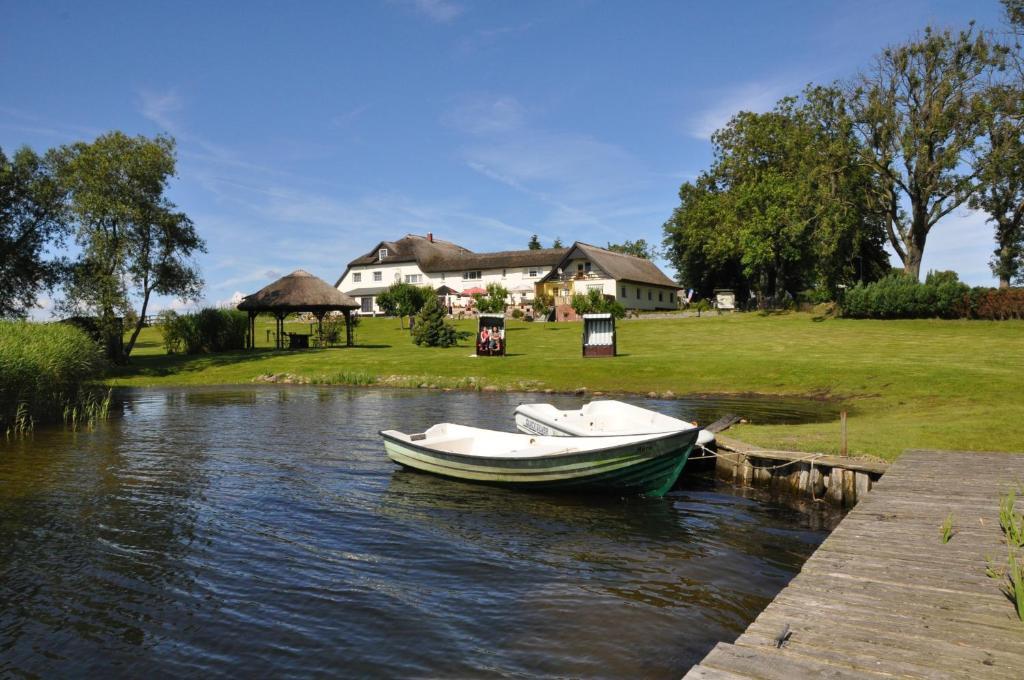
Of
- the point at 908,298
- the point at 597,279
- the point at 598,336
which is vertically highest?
the point at 597,279

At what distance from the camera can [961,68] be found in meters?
51.9

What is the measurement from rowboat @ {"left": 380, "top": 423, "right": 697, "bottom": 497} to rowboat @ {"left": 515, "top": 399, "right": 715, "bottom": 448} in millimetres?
1471

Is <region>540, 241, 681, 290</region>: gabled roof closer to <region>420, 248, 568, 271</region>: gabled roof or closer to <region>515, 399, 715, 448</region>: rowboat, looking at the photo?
<region>420, 248, 568, 271</region>: gabled roof

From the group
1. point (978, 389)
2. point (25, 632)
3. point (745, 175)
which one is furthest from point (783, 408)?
point (745, 175)

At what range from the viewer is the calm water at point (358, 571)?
7.76 metres

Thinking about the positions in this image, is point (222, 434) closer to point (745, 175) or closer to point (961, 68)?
point (961, 68)

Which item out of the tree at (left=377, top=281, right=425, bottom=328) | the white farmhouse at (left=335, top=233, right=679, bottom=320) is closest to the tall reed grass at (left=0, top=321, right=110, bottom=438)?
the tree at (left=377, top=281, right=425, bottom=328)

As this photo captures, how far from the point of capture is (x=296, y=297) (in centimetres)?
5272

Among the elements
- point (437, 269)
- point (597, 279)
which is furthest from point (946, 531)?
point (437, 269)

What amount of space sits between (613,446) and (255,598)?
673cm

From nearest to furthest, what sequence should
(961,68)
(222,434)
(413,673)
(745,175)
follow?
(413,673) < (222,434) < (961,68) < (745,175)

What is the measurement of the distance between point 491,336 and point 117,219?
2463cm

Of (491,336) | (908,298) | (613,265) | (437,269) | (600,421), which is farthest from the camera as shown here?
(437,269)

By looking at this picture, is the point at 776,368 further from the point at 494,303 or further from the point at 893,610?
the point at 494,303
